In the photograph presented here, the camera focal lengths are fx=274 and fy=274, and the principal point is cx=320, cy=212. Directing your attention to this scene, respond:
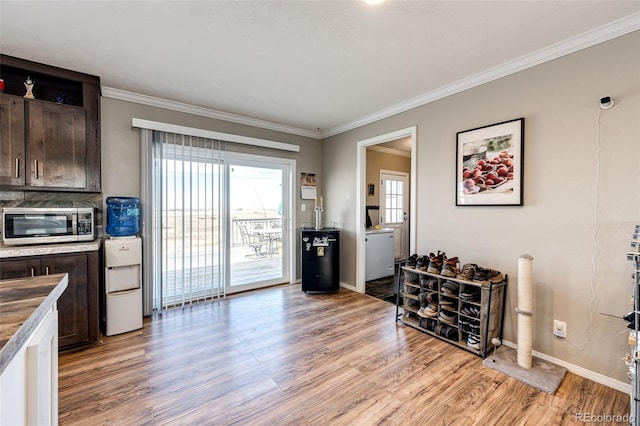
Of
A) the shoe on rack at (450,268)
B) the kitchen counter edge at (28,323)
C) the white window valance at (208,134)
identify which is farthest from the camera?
the white window valance at (208,134)

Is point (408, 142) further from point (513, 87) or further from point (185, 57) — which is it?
point (185, 57)

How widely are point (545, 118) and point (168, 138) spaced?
3824 millimetres

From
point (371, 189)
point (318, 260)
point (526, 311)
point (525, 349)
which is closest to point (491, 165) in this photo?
point (526, 311)

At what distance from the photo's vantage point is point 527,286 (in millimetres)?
2150

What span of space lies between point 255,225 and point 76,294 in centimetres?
214

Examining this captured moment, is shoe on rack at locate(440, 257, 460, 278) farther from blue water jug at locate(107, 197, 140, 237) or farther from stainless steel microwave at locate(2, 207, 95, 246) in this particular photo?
stainless steel microwave at locate(2, 207, 95, 246)

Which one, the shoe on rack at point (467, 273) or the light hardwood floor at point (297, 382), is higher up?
the shoe on rack at point (467, 273)

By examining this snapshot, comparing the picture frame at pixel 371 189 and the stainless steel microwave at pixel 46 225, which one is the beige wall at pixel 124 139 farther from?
the picture frame at pixel 371 189

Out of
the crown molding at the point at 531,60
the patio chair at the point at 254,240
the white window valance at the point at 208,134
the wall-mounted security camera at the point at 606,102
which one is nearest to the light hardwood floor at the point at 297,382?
the patio chair at the point at 254,240

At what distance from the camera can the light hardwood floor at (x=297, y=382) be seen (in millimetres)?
1706

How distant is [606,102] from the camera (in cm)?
195

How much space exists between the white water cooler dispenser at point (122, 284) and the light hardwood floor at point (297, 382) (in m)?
0.14

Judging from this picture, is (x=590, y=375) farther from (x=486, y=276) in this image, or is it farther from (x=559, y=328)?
(x=486, y=276)

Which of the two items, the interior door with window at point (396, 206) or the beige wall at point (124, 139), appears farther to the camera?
the interior door with window at point (396, 206)
